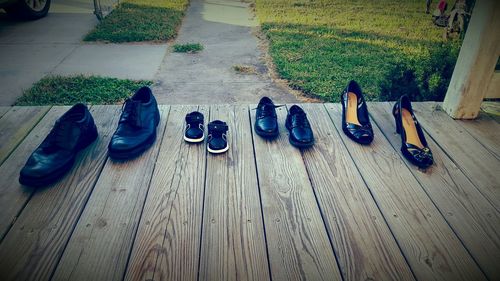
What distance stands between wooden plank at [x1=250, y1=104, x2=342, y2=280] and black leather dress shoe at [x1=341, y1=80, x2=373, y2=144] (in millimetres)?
432

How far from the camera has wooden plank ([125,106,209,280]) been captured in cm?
138

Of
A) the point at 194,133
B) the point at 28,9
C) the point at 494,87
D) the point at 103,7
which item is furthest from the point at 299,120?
the point at 103,7

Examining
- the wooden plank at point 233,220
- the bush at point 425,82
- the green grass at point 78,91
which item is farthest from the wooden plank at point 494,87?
the green grass at point 78,91

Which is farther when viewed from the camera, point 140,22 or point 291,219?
point 140,22

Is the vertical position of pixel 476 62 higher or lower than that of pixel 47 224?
higher

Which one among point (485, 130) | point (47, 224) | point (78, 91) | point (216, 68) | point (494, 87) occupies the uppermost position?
point (494, 87)

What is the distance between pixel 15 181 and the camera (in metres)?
1.80

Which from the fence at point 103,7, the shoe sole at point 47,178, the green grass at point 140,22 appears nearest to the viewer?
the shoe sole at point 47,178

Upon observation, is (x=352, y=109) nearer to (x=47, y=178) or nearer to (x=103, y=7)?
(x=47, y=178)

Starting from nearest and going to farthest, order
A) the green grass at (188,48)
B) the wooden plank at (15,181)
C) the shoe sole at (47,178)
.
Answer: the wooden plank at (15,181), the shoe sole at (47,178), the green grass at (188,48)

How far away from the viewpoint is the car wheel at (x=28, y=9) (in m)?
6.06

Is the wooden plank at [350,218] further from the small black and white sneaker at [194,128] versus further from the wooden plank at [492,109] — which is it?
the wooden plank at [492,109]

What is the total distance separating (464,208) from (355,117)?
954 mm

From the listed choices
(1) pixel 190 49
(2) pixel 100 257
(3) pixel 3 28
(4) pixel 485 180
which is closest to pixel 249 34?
(1) pixel 190 49
